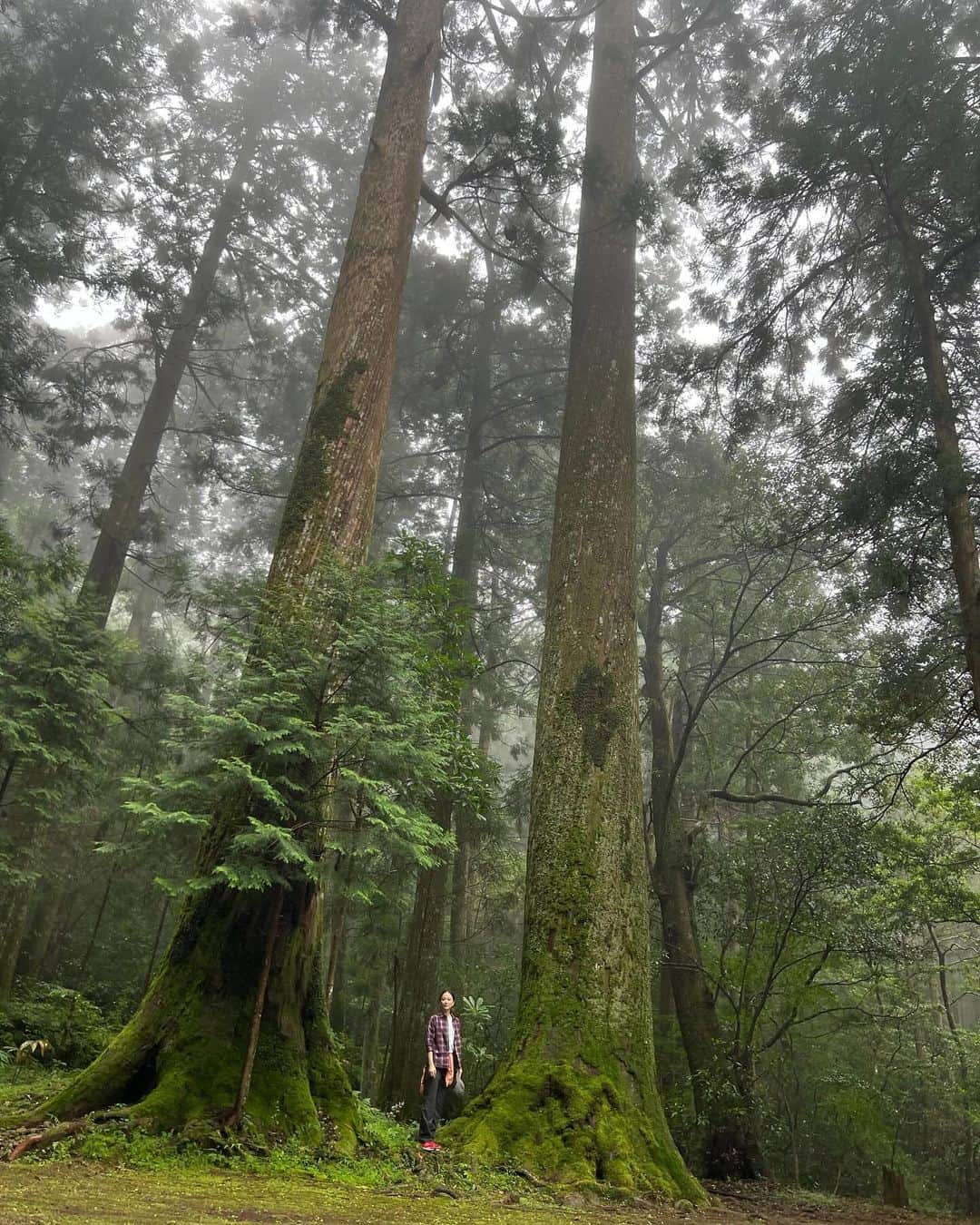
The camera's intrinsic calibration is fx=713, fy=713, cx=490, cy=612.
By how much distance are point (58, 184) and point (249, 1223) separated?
1386 centimetres

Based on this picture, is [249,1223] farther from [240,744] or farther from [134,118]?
[134,118]

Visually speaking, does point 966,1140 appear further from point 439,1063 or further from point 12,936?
point 12,936

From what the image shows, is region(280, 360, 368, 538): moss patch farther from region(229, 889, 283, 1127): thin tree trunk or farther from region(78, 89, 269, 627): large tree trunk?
region(78, 89, 269, 627): large tree trunk

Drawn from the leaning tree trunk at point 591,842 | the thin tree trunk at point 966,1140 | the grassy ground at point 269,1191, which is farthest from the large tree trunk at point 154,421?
the thin tree trunk at point 966,1140

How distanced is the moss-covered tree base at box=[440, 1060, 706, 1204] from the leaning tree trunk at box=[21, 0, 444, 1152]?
2.51 feet

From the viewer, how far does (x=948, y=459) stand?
5789 mm

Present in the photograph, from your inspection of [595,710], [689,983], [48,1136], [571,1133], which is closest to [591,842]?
[595,710]

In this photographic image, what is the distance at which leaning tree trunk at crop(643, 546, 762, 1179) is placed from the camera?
25.4 ft

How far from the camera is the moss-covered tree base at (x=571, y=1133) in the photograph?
377cm

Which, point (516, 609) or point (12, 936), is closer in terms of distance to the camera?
point (12, 936)

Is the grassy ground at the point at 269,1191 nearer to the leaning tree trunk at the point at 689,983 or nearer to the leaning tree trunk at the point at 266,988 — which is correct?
the leaning tree trunk at the point at 266,988

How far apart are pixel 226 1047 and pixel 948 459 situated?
6.54m

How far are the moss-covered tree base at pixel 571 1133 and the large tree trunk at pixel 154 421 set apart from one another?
7507mm

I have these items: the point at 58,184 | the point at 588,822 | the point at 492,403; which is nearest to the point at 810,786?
the point at 492,403
